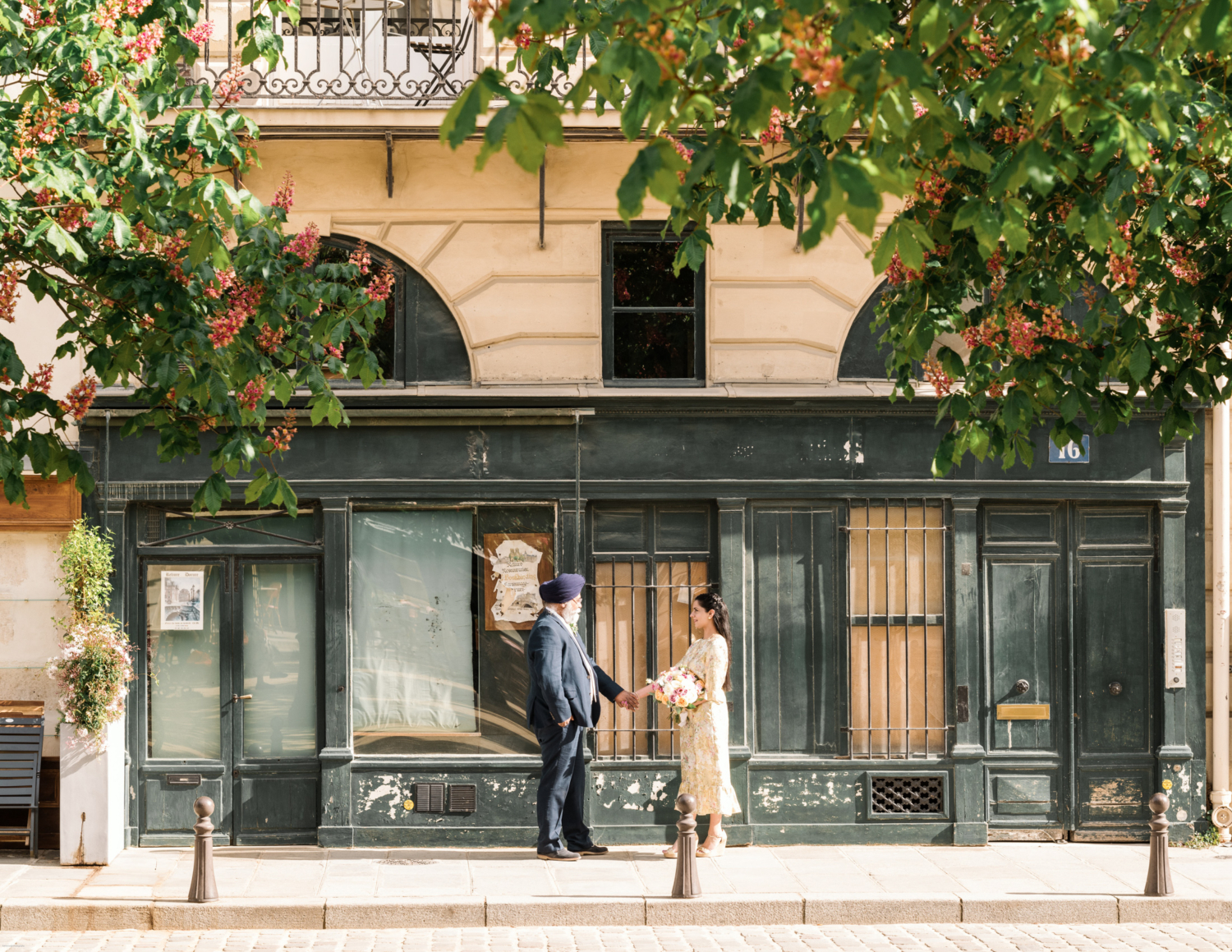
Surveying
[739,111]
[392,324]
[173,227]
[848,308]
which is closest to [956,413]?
[739,111]

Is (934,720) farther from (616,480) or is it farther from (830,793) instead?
(616,480)

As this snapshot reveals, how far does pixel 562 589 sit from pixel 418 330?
259cm

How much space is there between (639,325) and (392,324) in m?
2.05

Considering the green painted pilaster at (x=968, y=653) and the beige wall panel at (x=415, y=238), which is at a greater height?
the beige wall panel at (x=415, y=238)

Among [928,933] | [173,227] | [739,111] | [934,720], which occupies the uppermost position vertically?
[173,227]

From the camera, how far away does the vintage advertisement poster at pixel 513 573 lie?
1079 cm

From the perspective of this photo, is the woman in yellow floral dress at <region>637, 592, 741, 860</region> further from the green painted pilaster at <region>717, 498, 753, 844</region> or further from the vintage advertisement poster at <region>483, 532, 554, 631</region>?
the vintage advertisement poster at <region>483, 532, 554, 631</region>

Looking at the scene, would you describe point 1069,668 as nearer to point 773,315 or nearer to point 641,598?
point 641,598

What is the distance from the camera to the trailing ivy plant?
9680mm

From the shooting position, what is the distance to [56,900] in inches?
344

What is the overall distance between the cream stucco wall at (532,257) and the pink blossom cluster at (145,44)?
299 centimetres

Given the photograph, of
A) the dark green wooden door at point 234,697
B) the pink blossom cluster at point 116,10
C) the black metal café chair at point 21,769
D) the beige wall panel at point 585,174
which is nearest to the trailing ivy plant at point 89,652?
the black metal café chair at point 21,769

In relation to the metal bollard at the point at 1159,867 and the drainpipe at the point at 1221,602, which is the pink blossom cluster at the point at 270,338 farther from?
the drainpipe at the point at 1221,602

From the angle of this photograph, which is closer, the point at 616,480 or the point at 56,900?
the point at 56,900
